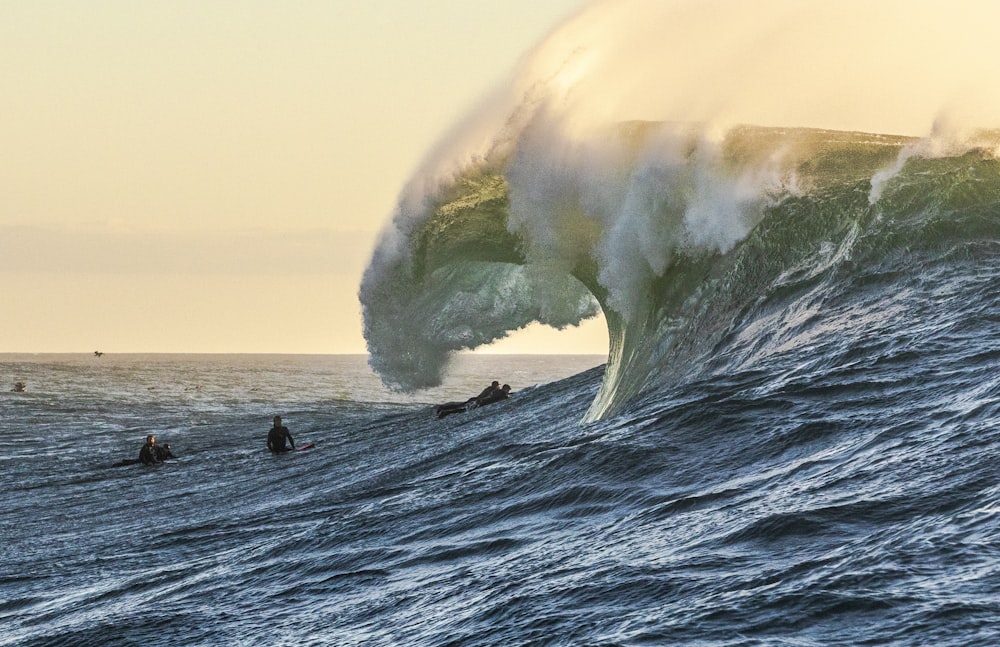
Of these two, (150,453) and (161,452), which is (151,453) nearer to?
(150,453)

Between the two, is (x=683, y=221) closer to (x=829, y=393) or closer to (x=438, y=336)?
(x=829, y=393)

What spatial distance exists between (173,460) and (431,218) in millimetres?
6424

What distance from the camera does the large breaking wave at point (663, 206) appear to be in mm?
13820

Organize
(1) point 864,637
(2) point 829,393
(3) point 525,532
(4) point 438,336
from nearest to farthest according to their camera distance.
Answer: (1) point 864,637 → (3) point 525,532 → (2) point 829,393 → (4) point 438,336

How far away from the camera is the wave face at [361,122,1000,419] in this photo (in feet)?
43.1

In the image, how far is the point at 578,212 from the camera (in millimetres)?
17156

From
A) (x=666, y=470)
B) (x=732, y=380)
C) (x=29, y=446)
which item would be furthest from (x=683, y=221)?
(x=29, y=446)

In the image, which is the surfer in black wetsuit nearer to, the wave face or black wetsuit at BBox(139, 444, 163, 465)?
the wave face

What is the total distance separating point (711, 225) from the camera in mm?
15195

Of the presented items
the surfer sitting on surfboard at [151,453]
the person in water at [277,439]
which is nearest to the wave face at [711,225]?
the person in water at [277,439]

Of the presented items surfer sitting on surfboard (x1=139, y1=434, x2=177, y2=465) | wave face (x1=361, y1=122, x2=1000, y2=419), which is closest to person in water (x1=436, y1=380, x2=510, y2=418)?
wave face (x1=361, y1=122, x2=1000, y2=419)

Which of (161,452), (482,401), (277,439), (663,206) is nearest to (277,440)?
(277,439)

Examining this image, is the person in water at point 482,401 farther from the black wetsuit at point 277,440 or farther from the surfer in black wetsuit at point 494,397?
the black wetsuit at point 277,440

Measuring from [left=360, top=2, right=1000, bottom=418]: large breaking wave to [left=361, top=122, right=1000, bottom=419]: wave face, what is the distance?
0.9 inches
